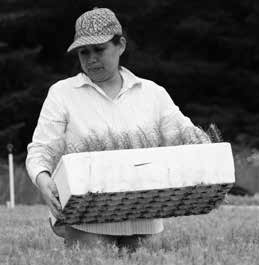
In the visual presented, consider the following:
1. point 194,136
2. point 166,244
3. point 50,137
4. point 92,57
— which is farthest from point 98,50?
point 166,244

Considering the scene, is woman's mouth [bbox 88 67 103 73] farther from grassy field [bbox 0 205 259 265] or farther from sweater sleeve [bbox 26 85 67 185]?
grassy field [bbox 0 205 259 265]

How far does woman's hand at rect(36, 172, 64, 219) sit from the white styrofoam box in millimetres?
87

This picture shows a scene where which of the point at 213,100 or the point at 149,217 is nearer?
the point at 149,217

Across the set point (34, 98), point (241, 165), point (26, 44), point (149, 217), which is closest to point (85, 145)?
point (149, 217)

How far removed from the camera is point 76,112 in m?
5.09

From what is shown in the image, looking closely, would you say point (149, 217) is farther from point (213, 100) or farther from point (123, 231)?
point (213, 100)

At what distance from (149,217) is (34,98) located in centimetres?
1594

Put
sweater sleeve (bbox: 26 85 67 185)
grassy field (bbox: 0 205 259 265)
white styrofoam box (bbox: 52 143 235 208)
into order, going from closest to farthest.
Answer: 1. white styrofoam box (bbox: 52 143 235 208)
2. grassy field (bbox: 0 205 259 265)
3. sweater sleeve (bbox: 26 85 67 185)

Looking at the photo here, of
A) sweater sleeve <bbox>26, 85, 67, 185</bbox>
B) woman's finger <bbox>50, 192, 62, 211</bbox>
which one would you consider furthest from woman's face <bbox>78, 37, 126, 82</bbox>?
woman's finger <bbox>50, 192, 62, 211</bbox>

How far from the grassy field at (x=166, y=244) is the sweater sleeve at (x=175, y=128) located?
0.55 metres

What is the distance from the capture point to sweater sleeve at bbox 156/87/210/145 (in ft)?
16.2

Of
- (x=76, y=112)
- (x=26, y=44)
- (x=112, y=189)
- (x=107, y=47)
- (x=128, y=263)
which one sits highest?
(x=26, y=44)

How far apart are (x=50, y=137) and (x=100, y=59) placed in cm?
47

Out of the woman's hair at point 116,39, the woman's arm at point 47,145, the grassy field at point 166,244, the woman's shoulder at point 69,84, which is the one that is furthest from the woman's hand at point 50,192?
the woman's hair at point 116,39
